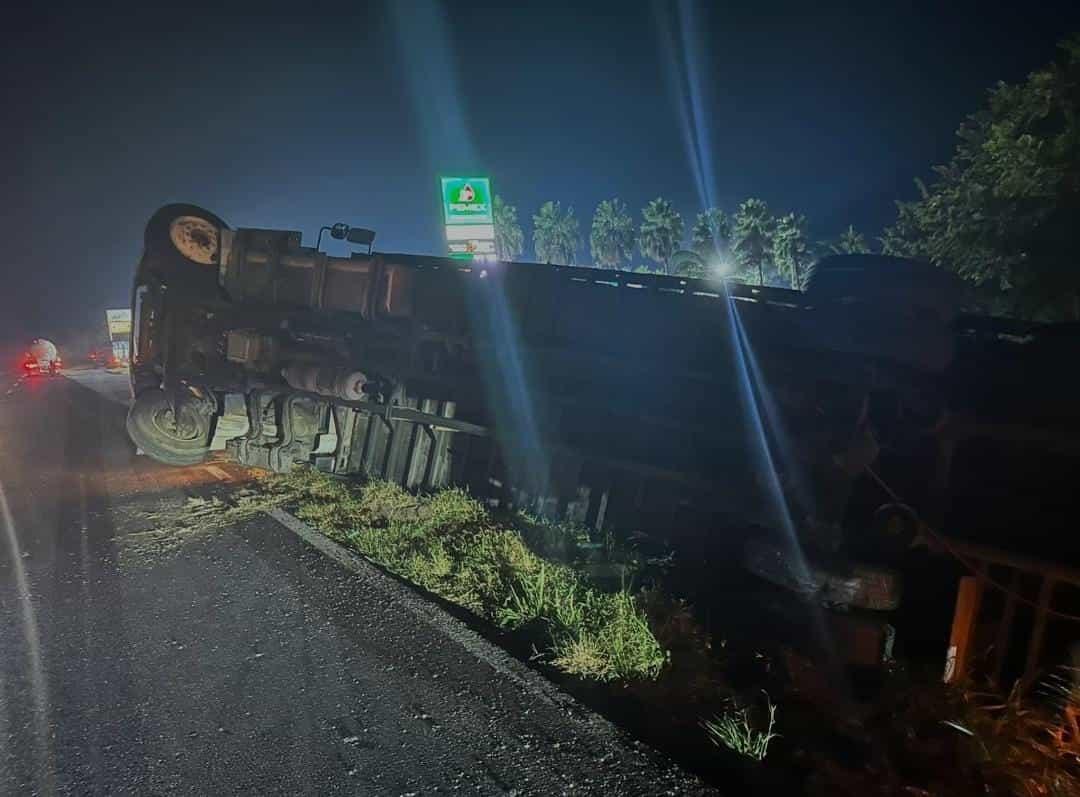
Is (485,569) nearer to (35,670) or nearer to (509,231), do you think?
(35,670)

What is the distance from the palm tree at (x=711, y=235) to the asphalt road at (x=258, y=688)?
81.9 metres

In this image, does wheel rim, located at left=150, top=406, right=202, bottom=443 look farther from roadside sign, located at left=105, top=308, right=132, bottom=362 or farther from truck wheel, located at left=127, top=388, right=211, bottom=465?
roadside sign, located at left=105, top=308, right=132, bottom=362

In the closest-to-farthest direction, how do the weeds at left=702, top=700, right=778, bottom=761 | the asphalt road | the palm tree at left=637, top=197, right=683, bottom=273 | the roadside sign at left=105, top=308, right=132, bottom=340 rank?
the asphalt road < the weeds at left=702, top=700, right=778, bottom=761 < the roadside sign at left=105, top=308, right=132, bottom=340 < the palm tree at left=637, top=197, right=683, bottom=273

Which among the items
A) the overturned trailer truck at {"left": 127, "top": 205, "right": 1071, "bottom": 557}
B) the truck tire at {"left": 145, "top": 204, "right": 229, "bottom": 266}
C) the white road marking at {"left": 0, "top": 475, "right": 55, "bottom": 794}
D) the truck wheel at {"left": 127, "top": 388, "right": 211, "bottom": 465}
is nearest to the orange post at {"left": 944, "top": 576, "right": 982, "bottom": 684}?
the overturned trailer truck at {"left": 127, "top": 205, "right": 1071, "bottom": 557}

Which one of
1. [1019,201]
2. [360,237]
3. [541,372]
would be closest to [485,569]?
[541,372]

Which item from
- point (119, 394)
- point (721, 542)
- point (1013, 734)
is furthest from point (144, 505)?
point (119, 394)

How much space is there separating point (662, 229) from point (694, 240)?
9.02m

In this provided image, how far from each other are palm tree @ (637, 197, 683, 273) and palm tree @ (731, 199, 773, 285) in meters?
13.8

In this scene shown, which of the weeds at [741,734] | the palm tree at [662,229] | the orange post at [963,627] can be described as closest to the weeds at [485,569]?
the weeds at [741,734]

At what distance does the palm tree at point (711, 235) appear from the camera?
8238cm

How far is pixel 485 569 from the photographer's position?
493 cm

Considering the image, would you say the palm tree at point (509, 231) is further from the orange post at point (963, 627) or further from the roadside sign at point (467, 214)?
the orange post at point (963, 627)

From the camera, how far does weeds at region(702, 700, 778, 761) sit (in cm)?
293

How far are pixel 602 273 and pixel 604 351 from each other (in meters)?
0.75
